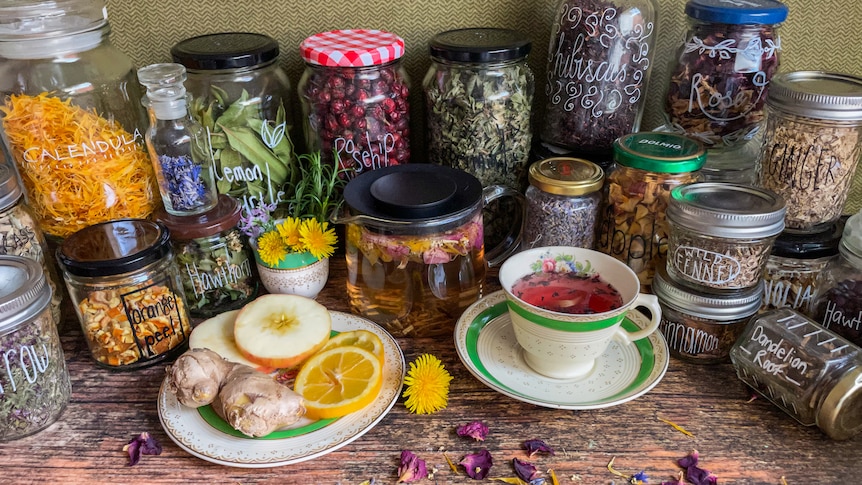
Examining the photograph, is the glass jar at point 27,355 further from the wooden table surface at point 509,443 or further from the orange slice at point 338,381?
the orange slice at point 338,381

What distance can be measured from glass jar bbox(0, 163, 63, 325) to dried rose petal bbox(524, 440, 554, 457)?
25.7 inches

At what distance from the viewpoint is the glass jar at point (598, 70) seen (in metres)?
1.00

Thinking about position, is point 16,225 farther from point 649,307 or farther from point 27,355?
point 649,307

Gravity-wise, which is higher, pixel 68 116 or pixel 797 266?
pixel 68 116

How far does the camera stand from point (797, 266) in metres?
0.92

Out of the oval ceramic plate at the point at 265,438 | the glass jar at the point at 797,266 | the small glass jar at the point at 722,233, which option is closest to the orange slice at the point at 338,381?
the oval ceramic plate at the point at 265,438

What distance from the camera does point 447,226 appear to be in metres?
0.88

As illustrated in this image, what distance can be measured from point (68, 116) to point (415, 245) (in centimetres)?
54

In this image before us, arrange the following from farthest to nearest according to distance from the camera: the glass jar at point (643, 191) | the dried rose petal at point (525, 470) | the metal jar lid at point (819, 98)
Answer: the glass jar at point (643, 191)
the metal jar lid at point (819, 98)
the dried rose petal at point (525, 470)

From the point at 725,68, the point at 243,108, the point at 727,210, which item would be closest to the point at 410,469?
the point at 727,210

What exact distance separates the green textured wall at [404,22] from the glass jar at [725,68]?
0.10 metres

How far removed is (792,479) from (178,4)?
115cm

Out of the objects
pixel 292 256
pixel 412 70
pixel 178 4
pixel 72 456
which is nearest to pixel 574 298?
pixel 292 256

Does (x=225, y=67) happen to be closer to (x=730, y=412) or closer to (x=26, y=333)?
(x=26, y=333)
